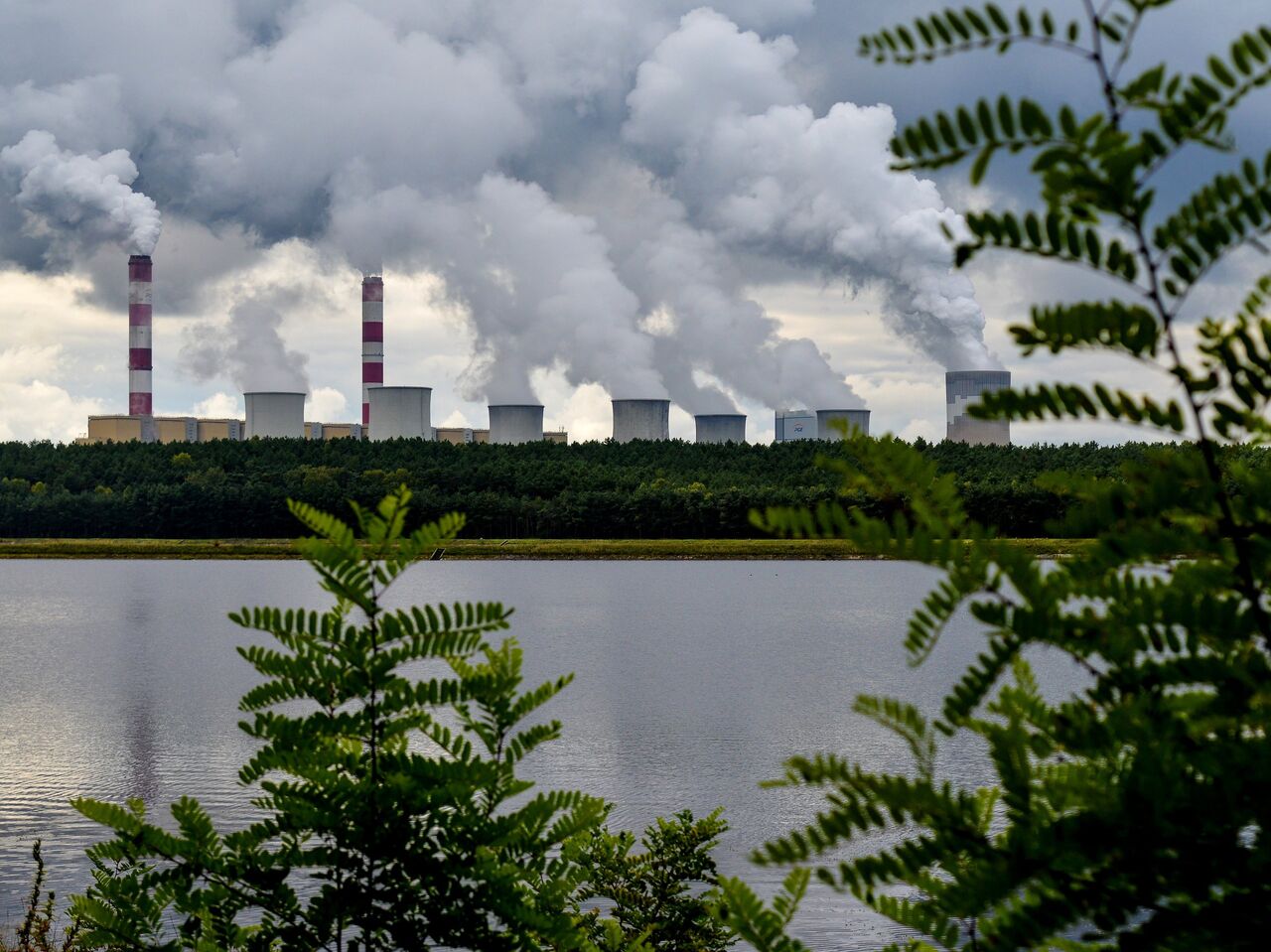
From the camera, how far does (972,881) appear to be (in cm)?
229

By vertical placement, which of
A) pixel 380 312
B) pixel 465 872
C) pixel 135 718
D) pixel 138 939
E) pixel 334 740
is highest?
pixel 380 312

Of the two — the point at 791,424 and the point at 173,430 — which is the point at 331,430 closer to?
the point at 173,430

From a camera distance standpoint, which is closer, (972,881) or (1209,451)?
(1209,451)

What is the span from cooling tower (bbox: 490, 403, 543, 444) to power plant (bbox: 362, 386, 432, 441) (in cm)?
587

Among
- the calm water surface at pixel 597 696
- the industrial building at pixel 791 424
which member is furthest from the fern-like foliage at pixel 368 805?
the industrial building at pixel 791 424

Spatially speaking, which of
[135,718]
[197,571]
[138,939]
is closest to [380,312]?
[197,571]

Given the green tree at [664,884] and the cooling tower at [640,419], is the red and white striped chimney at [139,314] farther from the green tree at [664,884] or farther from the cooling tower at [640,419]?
the green tree at [664,884]

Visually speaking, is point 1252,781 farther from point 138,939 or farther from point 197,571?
point 197,571

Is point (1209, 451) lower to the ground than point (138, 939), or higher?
higher

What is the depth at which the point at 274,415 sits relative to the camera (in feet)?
429

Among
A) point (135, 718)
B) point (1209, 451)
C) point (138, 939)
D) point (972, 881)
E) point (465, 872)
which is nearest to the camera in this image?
point (1209, 451)

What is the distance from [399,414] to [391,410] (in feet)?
2.68

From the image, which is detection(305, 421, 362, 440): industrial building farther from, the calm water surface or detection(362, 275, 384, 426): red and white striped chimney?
the calm water surface

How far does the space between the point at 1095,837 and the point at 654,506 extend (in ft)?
362
